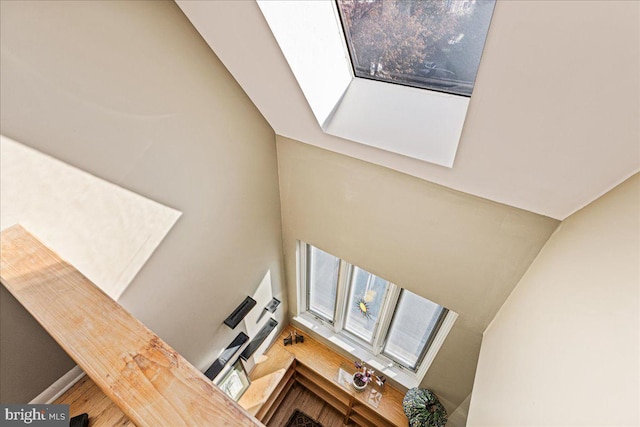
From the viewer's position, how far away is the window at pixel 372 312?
2246 mm

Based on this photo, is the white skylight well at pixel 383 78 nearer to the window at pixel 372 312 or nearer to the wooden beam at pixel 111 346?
the wooden beam at pixel 111 346

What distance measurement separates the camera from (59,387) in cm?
107

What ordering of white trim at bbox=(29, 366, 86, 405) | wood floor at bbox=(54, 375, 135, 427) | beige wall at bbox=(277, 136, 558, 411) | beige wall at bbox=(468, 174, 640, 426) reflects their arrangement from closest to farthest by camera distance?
beige wall at bbox=(468, 174, 640, 426)
wood floor at bbox=(54, 375, 135, 427)
white trim at bbox=(29, 366, 86, 405)
beige wall at bbox=(277, 136, 558, 411)

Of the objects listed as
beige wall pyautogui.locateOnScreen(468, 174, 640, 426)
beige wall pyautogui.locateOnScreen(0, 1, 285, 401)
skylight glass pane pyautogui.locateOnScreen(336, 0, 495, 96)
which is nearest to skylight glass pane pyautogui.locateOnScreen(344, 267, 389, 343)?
beige wall pyautogui.locateOnScreen(0, 1, 285, 401)

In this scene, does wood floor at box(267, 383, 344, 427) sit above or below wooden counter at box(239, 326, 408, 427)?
below

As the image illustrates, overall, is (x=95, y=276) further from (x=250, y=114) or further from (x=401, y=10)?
(x=401, y=10)

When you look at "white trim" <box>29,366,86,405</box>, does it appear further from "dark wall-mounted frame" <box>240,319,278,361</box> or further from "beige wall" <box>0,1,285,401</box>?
"dark wall-mounted frame" <box>240,319,278,361</box>

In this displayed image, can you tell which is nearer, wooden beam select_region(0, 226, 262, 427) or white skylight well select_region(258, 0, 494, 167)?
wooden beam select_region(0, 226, 262, 427)

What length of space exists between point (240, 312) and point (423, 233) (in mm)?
1446

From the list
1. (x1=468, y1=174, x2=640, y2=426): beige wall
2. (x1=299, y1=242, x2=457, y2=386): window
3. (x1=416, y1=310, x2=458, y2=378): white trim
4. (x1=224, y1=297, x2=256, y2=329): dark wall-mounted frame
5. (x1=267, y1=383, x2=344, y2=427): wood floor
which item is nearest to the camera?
(x1=468, y1=174, x2=640, y2=426): beige wall

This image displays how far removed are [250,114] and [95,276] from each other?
107cm

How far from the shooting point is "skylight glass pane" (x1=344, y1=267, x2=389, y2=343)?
239cm

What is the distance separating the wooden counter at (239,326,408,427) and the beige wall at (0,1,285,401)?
996 mm

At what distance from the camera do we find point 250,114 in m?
1.63
